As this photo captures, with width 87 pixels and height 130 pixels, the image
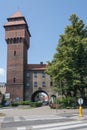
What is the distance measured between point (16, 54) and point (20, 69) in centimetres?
450

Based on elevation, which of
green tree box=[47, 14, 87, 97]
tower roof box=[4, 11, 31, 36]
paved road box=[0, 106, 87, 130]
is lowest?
paved road box=[0, 106, 87, 130]

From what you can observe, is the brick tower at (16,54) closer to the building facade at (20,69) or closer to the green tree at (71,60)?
the building facade at (20,69)

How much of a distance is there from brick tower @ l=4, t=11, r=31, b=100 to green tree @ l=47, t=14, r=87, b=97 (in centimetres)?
3503

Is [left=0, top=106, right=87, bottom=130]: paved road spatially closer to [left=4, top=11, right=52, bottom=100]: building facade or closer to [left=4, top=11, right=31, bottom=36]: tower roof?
[left=4, top=11, right=52, bottom=100]: building facade

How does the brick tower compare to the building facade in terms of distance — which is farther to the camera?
the building facade

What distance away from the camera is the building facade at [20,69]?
8781cm

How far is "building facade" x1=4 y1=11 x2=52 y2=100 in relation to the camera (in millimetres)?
87812

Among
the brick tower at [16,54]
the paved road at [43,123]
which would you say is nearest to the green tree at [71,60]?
the paved road at [43,123]

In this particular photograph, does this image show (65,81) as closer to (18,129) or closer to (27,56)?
(18,129)

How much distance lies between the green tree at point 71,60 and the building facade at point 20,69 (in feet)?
116

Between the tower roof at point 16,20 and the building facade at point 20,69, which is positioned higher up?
the tower roof at point 16,20

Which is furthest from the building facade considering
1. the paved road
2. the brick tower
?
the paved road

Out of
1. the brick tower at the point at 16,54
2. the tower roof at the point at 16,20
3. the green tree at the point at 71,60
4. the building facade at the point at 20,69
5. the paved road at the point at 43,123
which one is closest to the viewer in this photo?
the paved road at the point at 43,123

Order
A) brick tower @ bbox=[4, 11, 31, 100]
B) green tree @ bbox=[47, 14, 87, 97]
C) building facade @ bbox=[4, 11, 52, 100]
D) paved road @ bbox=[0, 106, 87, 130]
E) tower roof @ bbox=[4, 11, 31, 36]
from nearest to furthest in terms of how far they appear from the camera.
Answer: paved road @ bbox=[0, 106, 87, 130] → green tree @ bbox=[47, 14, 87, 97] → brick tower @ bbox=[4, 11, 31, 100] → building facade @ bbox=[4, 11, 52, 100] → tower roof @ bbox=[4, 11, 31, 36]
